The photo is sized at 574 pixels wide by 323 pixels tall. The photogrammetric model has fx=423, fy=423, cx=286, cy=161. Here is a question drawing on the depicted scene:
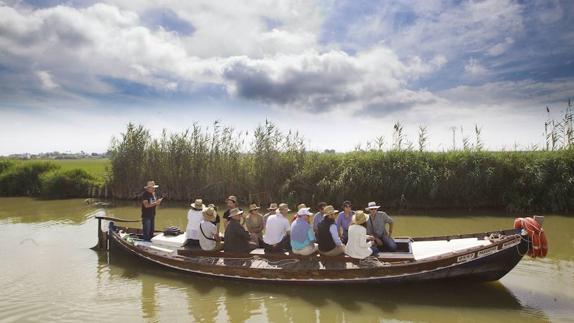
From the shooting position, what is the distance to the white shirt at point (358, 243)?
28.0 feet

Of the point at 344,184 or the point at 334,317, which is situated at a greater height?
the point at 344,184

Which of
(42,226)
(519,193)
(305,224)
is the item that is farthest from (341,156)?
(42,226)

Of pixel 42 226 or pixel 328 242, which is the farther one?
pixel 42 226

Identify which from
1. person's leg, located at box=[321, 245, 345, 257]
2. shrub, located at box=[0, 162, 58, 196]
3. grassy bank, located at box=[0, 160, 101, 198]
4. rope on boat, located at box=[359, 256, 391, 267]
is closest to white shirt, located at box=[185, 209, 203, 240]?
person's leg, located at box=[321, 245, 345, 257]

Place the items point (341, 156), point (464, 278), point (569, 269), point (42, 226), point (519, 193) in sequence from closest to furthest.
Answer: point (464, 278) → point (569, 269) → point (42, 226) → point (519, 193) → point (341, 156)

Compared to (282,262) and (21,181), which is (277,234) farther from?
(21,181)

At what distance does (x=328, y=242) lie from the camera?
8898 mm

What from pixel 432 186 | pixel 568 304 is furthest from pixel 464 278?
pixel 432 186

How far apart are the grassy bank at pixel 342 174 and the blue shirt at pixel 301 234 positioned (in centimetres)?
991

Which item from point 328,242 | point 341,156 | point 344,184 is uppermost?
point 341,156

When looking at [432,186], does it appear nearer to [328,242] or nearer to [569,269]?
[569,269]

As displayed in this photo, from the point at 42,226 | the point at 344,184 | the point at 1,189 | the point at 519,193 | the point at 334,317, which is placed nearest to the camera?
the point at 334,317

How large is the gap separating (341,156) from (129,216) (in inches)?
398

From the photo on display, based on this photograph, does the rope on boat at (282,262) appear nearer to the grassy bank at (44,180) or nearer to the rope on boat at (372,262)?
the rope on boat at (372,262)
